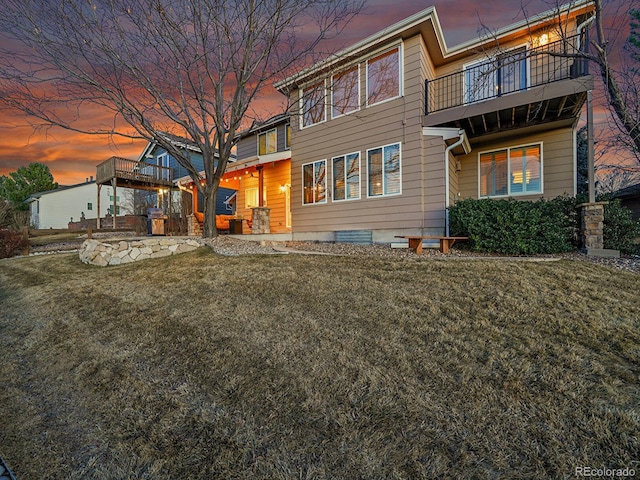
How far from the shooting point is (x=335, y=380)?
228cm

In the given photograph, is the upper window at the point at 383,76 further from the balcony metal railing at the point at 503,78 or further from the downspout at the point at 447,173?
the downspout at the point at 447,173

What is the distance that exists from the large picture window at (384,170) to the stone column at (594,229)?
3.98m

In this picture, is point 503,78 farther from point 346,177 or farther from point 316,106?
point 316,106

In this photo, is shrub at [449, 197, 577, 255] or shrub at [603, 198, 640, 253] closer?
shrub at [603, 198, 640, 253]

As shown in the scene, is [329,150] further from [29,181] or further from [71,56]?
[29,181]

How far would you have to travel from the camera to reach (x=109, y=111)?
8.24 metres

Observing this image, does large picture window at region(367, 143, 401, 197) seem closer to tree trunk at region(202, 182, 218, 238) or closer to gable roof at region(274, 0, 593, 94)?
gable roof at region(274, 0, 593, 94)

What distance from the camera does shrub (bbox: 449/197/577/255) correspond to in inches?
240

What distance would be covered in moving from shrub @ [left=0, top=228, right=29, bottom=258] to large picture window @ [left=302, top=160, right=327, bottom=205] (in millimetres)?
9240

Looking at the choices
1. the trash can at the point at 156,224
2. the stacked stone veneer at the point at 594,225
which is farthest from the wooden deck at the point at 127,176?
the stacked stone veneer at the point at 594,225

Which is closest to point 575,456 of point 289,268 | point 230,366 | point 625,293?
point 230,366

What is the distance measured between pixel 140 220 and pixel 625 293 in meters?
18.2

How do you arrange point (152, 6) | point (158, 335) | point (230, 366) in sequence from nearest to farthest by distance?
point (230, 366), point (158, 335), point (152, 6)

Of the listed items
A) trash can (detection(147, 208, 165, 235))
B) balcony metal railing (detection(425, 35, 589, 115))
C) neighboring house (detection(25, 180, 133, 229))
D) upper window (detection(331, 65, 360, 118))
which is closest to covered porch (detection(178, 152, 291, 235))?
trash can (detection(147, 208, 165, 235))
